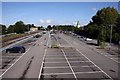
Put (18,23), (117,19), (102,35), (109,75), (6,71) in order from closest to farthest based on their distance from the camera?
(109,75) < (6,71) < (102,35) < (117,19) < (18,23)

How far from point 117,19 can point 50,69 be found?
8261cm

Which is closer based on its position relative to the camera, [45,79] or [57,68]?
[45,79]

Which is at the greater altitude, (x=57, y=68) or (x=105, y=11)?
(x=105, y=11)

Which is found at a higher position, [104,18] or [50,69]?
[104,18]

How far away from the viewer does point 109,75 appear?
79.2 ft

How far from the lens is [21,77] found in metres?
23.2

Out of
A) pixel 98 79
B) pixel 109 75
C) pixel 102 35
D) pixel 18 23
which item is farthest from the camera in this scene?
pixel 18 23

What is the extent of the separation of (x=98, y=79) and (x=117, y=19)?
86.5 metres

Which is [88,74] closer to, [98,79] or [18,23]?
[98,79]

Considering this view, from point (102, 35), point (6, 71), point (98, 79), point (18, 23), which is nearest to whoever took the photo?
point (98, 79)

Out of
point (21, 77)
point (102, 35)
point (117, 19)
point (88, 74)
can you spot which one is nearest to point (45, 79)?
point (21, 77)

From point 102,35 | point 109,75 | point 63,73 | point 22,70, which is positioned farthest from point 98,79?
point 102,35

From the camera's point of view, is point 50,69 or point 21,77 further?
point 50,69

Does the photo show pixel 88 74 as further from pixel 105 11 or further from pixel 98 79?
pixel 105 11
